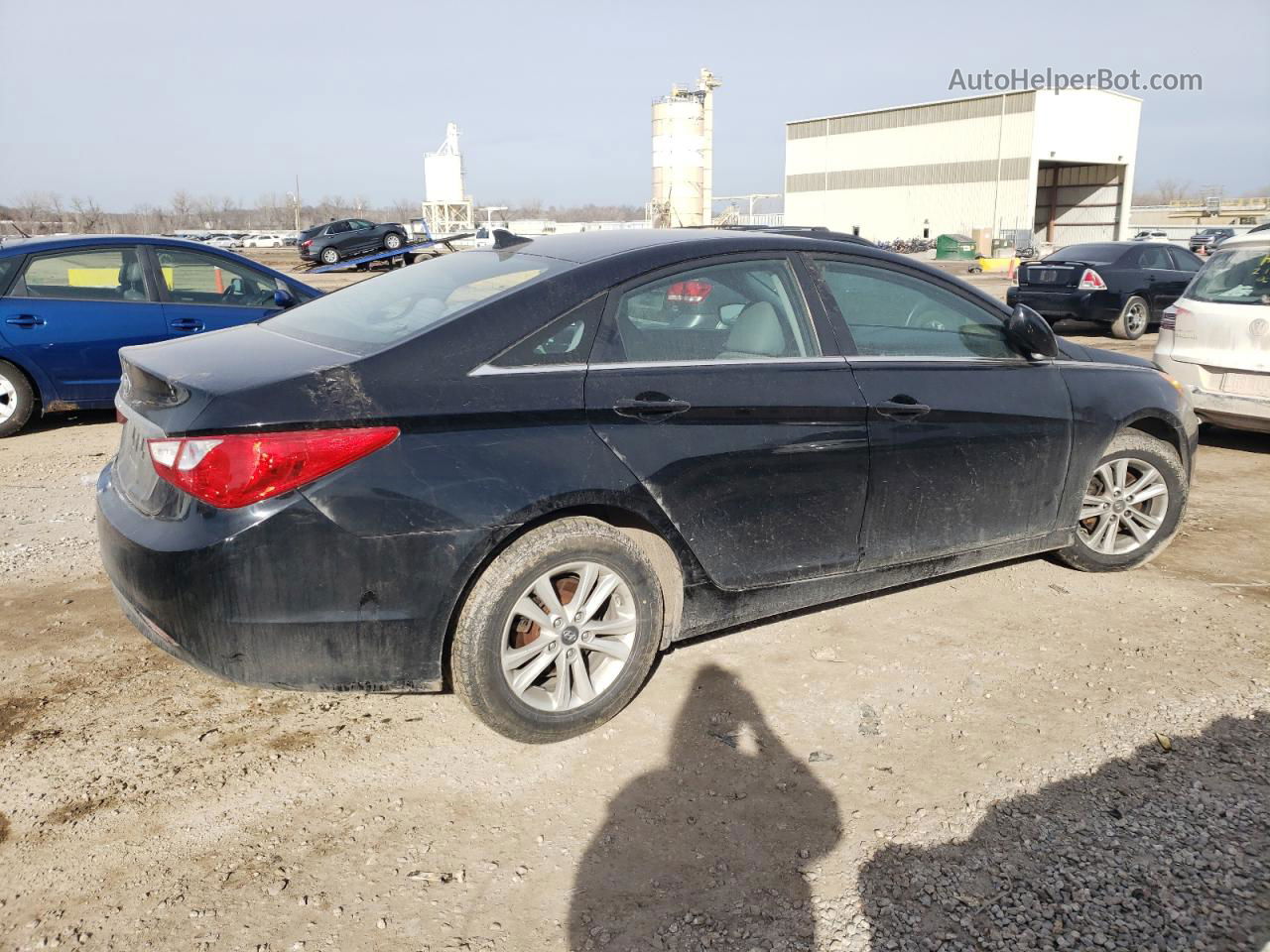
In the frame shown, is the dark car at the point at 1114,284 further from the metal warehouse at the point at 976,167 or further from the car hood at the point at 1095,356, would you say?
the metal warehouse at the point at 976,167

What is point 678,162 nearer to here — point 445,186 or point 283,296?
point 445,186

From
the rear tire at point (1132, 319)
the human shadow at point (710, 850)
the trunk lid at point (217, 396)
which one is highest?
the trunk lid at point (217, 396)

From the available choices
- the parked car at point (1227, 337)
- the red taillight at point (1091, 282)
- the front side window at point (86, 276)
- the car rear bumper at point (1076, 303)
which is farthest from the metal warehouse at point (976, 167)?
the front side window at point (86, 276)

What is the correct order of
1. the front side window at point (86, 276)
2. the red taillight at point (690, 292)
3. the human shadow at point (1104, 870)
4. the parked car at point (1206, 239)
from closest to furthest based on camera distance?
the human shadow at point (1104, 870)
the red taillight at point (690, 292)
the front side window at point (86, 276)
the parked car at point (1206, 239)

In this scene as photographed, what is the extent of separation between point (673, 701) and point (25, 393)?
6363mm

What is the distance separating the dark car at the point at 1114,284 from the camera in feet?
47.7

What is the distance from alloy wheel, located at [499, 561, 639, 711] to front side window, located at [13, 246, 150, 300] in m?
6.18

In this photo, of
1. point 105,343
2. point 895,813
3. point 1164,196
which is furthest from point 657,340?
point 1164,196

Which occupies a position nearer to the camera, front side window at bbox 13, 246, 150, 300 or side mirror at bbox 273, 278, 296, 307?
front side window at bbox 13, 246, 150, 300

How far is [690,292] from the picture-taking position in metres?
3.51

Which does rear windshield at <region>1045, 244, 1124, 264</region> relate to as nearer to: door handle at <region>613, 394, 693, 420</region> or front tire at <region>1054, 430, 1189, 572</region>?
front tire at <region>1054, 430, 1189, 572</region>

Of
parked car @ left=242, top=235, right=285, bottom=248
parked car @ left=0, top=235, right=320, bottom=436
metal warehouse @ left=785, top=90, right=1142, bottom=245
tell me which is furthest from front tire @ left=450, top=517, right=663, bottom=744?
parked car @ left=242, top=235, right=285, bottom=248

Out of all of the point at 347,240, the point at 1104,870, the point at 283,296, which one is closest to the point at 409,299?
the point at 1104,870

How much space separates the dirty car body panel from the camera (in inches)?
110
